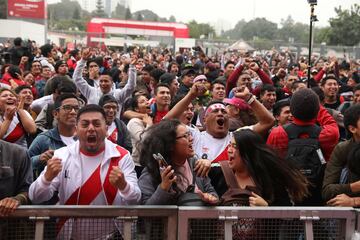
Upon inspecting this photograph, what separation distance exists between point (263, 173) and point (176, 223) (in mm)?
903

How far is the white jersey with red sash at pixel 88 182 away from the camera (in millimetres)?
3252

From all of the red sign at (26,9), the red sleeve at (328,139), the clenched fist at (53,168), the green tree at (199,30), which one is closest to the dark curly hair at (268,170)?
the red sleeve at (328,139)

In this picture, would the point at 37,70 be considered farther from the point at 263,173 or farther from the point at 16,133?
the point at 263,173

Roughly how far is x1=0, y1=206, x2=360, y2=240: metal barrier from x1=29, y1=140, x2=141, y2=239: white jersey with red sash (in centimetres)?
Answer: 32

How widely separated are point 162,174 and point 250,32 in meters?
122

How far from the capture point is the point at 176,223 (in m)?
2.90

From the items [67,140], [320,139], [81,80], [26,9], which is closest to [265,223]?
[320,139]

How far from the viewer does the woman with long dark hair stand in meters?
3.47

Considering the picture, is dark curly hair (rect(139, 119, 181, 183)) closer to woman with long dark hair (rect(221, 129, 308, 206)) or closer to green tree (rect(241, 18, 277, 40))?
woman with long dark hair (rect(221, 129, 308, 206))

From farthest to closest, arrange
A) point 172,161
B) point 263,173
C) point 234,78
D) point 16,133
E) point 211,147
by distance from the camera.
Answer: point 234,78, point 16,133, point 211,147, point 172,161, point 263,173

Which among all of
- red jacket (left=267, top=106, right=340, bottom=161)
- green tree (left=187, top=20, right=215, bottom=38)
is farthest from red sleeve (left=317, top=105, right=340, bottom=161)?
green tree (left=187, top=20, right=215, bottom=38)

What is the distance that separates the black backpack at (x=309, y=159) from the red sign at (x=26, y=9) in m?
50.8

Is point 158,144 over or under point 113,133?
over

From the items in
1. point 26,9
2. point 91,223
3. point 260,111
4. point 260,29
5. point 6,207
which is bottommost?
point 91,223
